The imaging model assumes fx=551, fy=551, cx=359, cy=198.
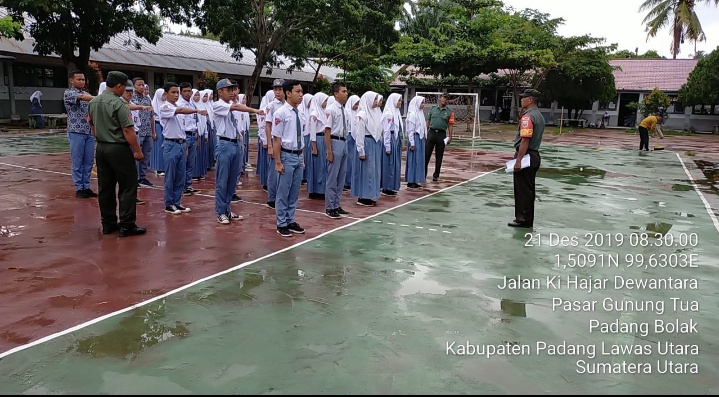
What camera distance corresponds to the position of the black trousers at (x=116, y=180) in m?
5.78

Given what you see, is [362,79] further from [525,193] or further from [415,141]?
[525,193]

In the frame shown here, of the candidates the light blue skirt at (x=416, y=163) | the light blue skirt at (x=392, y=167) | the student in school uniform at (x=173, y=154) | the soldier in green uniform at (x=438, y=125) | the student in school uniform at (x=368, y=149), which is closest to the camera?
the student in school uniform at (x=173, y=154)

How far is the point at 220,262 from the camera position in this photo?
512 centimetres

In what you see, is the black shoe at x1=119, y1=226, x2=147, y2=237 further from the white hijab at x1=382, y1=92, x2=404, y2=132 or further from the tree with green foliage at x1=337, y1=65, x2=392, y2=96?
the tree with green foliage at x1=337, y1=65, x2=392, y2=96

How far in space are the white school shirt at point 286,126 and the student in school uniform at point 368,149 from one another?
179 cm

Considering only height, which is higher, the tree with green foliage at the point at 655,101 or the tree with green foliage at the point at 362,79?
the tree with green foliage at the point at 362,79

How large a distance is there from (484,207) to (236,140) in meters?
3.75

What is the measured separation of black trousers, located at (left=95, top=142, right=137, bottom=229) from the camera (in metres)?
5.78

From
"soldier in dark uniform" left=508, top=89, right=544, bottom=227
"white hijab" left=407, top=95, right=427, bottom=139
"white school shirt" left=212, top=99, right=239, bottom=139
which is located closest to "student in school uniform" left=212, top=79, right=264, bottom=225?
"white school shirt" left=212, top=99, right=239, bottom=139

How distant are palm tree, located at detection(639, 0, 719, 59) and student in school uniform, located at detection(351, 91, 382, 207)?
33.7 meters

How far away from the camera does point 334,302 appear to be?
421 cm

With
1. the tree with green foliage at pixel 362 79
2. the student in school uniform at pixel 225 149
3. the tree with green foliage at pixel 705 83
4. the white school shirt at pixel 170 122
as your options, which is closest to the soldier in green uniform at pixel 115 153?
the student in school uniform at pixel 225 149

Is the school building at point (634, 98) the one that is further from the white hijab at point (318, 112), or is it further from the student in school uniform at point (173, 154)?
the student in school uniform at point (173, 154)

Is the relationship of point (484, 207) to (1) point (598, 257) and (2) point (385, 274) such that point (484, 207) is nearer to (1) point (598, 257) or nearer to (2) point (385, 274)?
(1) point (598, 257)
